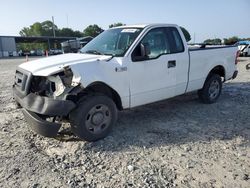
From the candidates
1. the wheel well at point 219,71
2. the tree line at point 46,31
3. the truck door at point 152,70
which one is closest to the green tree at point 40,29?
the tree line at point 46,31

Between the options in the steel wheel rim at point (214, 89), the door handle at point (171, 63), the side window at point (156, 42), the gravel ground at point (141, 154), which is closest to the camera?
the gravel ground at point (141, 154)

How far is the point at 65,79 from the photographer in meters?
4.07

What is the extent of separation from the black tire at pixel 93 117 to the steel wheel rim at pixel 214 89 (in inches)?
127

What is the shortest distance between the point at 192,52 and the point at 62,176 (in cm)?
395

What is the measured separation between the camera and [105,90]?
15.1ft

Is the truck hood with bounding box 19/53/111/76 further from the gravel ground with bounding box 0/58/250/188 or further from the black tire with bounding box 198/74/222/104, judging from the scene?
the black tire with bounding box 198/74/222/104

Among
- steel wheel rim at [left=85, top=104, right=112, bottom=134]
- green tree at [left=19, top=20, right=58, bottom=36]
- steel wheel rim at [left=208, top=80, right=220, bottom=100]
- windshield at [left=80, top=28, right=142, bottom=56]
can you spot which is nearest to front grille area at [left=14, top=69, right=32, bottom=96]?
steel wheel rim at [left=85, top=104, right=112, bottom=134]

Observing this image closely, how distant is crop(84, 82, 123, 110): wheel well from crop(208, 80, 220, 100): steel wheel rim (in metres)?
2.96

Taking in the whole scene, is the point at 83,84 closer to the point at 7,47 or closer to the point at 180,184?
the point at 180,184

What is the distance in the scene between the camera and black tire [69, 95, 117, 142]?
4.12 metres

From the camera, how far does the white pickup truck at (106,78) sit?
402cm

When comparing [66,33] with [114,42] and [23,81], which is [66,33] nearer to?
[114,42]

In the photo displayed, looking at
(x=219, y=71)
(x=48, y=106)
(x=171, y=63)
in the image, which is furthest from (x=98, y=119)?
(x=219, y=71)

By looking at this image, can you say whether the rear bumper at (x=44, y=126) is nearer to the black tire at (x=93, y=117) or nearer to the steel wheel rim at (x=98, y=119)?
the black tire at (x=93, y=117)
